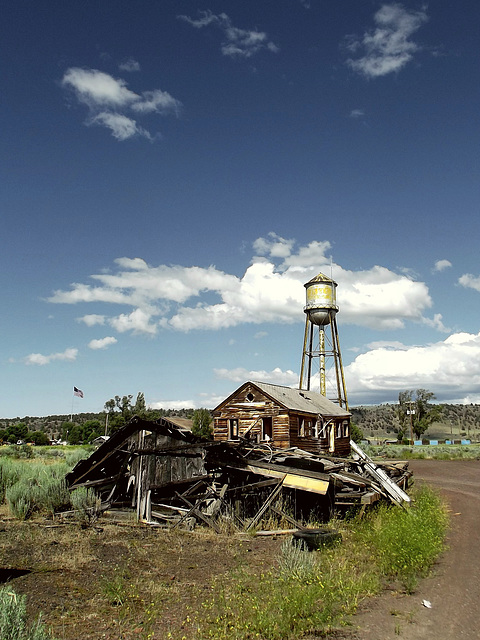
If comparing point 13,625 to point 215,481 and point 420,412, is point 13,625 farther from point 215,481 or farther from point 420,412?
point 420,412

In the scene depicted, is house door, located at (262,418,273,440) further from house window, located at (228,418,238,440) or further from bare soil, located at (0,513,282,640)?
bare soil, located at (0,513,282,640)

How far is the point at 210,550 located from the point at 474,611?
6.24 meters

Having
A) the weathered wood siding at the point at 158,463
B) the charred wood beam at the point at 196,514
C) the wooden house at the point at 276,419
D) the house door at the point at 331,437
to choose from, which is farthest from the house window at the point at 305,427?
the charred wood beam at the point at 196,514

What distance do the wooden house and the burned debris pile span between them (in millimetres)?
15415

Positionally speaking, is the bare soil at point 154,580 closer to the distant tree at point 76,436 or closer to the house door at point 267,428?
the house door at point 267,428

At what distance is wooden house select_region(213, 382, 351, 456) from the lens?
1319 inches

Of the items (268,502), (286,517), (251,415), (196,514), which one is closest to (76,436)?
(251,415)

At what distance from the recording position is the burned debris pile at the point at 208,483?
598 inches

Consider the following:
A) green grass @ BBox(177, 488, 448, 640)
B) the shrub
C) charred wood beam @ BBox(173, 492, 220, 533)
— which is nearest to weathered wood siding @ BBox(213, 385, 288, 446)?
charred wood beam @ BBox(173, 492, 220, 533)

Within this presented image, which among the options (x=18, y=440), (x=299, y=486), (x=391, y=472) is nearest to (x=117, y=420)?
(x=18, y=440)

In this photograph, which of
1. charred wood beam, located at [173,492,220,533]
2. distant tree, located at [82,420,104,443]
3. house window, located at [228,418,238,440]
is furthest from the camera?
distant tree, located at [82,420,104,443]

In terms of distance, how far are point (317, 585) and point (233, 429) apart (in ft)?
90.5

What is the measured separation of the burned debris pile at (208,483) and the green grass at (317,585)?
2350 millimetres

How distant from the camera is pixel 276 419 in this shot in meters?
33.6
